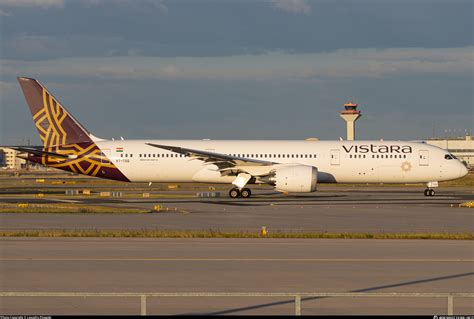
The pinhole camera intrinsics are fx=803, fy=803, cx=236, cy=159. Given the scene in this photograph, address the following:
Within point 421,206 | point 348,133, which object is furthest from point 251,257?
point 348,133

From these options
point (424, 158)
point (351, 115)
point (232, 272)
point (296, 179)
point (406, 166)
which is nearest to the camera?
point (232, 272)

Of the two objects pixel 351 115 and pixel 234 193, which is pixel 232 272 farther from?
pixel 351 115

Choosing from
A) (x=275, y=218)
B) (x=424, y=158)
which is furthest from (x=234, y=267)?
(x=424, y=158)

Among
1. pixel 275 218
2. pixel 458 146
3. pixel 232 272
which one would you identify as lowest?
→ pixel 232 272

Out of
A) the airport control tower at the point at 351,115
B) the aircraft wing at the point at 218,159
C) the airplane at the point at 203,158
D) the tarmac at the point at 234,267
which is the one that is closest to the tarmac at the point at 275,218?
the tarmac at the point at 234,267

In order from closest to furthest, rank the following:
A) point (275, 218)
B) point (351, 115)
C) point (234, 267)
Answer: point (234, 267) < point (275, 218) < point (351, 115)

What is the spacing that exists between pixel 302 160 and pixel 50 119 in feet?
59.3

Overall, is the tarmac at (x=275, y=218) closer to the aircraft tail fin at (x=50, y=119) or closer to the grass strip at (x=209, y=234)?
the grass strip at (x=209, y=234)

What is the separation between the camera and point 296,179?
51.3m

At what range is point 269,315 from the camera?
13.2 metres

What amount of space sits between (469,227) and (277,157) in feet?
83.7

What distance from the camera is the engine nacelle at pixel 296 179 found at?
51312mm

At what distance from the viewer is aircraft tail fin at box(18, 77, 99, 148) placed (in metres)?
56.5

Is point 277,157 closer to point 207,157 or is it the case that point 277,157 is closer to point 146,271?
point 207,157
